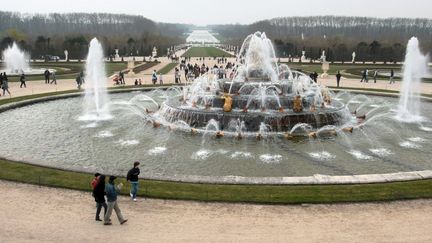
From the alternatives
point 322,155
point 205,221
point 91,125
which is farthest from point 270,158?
point 91,125

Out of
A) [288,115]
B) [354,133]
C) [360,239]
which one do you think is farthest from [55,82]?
[360,239]

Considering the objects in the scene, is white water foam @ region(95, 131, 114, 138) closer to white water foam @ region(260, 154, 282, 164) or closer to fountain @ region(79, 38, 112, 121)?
fountain @ region(79, 38, 112, 121)

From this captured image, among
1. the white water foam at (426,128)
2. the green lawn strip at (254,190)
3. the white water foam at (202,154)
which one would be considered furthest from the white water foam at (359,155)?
the white water foam at (426,128)

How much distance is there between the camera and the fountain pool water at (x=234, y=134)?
1659cm

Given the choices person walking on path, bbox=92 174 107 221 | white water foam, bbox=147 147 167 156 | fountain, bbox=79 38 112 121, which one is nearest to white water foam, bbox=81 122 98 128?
fountain, bbox=79 38 112 121

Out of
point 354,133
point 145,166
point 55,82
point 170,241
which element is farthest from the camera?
point 55,82

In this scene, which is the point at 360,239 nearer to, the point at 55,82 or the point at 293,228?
the point at 293,228

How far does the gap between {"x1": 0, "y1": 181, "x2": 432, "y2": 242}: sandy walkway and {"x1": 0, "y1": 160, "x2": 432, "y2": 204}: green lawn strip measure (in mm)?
330

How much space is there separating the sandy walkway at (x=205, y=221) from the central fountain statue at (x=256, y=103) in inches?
391

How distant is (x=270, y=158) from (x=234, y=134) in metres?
3.98

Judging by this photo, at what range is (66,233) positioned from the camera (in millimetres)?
10508

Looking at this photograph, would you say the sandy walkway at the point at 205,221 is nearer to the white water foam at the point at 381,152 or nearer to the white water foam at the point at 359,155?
the white water foam at the point at 359,155

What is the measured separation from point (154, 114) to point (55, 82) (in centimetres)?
1943

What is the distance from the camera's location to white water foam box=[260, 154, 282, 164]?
56.0 ft
